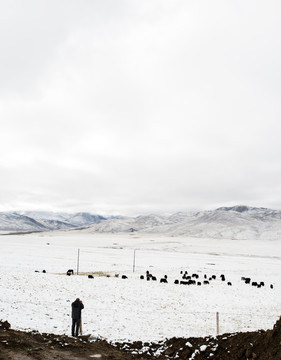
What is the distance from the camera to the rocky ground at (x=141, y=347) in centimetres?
1078

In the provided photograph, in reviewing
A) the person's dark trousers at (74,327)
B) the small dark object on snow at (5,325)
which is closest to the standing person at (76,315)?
the person's dark trousers at (74,327)

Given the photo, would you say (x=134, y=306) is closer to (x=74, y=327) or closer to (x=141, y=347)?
(x=74, y=327)

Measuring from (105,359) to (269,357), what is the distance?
19.2 ft

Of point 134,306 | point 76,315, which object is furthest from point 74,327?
point 134,306

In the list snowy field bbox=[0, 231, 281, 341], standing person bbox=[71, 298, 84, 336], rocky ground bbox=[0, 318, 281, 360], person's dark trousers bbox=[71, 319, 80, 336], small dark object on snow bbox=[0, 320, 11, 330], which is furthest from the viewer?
snowy field bbox=[0, 231, 281, 341]

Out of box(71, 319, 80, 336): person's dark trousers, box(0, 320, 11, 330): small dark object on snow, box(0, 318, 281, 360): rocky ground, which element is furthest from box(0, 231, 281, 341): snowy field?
box(0, 318, 281, 360): rocky ground

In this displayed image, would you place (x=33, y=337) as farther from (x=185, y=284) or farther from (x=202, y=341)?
(x=185, y=284)

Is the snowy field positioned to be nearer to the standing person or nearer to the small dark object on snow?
the small dark object on snow

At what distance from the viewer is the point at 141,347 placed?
13188mm

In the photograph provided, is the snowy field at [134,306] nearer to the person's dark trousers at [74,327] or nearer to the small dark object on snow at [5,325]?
the small dark object on snow at [5,325]

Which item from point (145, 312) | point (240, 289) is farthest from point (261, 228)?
point (145, 312)

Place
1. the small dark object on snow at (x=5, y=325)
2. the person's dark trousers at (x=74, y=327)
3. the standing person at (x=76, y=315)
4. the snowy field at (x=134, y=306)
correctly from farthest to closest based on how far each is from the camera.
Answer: the snowy field at (x=134, y=306), the person's dark trousers at (x=74, y=327), the standing person at (x=76, y=315), the small dark object on snow at (x=5, y=325)

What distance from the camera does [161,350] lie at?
12.8 metres

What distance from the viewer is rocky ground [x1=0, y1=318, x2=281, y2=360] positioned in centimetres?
1078
